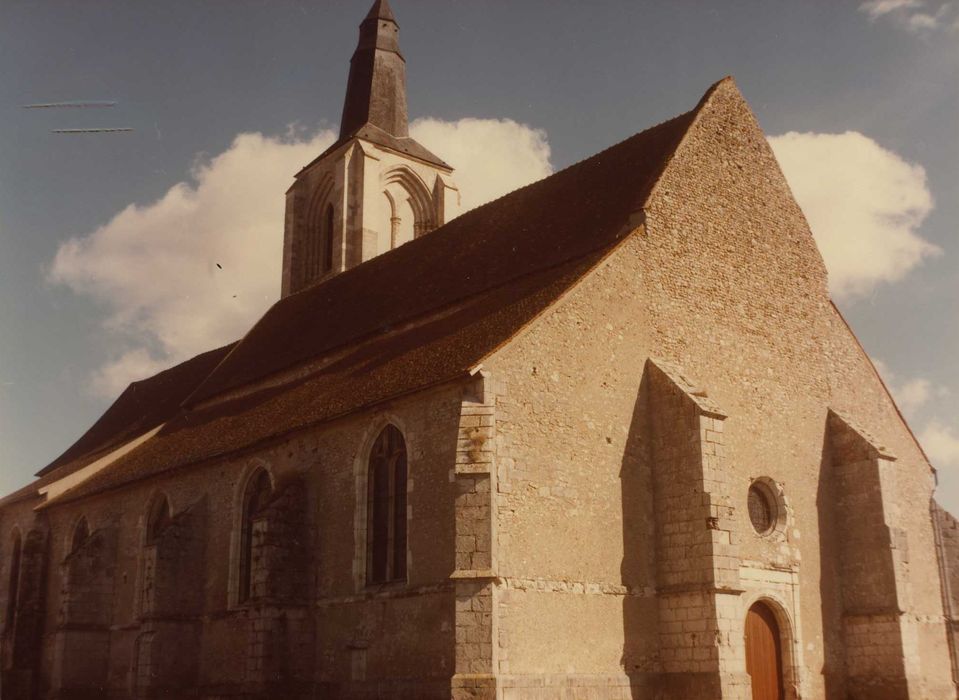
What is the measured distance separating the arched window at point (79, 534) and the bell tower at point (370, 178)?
9.91 metres

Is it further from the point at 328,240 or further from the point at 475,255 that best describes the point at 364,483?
the point at 328,240

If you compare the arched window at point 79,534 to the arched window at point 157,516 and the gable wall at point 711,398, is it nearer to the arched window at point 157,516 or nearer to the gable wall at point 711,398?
the arched window at point 157,516

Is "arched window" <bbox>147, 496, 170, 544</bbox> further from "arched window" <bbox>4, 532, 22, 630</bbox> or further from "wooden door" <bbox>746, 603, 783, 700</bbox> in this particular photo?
"wooden door" <bbox>746, 603, 783, 700</bbox>

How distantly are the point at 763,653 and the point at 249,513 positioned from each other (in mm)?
9666

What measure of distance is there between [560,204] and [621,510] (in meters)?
7.24

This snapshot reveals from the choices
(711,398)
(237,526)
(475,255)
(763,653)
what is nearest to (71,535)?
(237,526)

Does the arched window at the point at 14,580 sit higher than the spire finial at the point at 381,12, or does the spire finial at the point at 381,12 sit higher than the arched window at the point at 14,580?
the spire finial at the point at 381,12

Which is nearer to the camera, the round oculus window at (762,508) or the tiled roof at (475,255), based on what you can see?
the round oculus window at (762,508)

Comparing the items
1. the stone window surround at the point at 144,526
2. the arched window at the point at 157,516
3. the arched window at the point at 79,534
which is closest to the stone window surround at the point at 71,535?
the arched window at the point at 79,534

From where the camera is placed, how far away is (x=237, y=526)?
1966 centimetres

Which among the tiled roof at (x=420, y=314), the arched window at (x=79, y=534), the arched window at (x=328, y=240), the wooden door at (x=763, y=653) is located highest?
the arched window at (x=328, y=240)

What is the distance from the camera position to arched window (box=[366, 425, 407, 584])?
1623 centimetres

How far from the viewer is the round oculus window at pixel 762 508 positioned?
17.5m

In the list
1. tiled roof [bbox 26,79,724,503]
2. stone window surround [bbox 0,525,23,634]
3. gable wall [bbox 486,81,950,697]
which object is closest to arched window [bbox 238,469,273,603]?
tiled roof [bbox 26,79,724,503]
